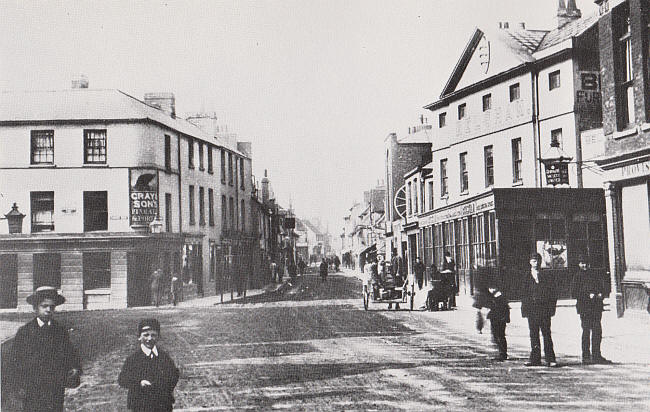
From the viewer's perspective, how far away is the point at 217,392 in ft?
27.1

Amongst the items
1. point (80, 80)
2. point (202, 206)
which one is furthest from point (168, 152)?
point (80, 80)

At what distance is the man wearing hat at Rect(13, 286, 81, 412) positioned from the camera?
600 cm

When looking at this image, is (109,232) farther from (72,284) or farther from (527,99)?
(527,99)

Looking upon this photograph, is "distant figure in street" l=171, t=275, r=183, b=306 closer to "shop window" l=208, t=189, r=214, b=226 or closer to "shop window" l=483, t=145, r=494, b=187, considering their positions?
"shop window" l=208, t=189, r=214, b=226

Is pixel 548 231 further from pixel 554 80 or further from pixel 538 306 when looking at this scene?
pixel 538 306

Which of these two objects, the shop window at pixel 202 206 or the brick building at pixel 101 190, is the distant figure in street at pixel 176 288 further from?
the shop window at pixel 202 206

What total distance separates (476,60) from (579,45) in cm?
540

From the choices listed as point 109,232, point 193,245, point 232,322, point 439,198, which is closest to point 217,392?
point 232,322

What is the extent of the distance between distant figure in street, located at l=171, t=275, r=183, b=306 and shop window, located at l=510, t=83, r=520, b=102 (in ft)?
47.3

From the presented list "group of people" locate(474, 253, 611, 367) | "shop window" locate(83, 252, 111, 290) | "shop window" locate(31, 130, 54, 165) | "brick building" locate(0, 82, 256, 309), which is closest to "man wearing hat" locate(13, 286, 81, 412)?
"group of people" locate(474, 253, 611, 367)

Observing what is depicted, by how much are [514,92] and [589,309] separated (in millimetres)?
17051

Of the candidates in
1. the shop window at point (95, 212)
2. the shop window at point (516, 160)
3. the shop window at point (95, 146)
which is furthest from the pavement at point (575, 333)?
the shop window at point (95, 146)

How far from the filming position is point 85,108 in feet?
65.5

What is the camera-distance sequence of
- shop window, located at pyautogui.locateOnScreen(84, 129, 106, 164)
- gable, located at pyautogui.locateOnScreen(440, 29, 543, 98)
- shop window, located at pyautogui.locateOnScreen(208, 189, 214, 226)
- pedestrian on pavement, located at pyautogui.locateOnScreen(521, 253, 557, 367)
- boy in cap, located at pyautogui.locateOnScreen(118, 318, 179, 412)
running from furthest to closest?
shop window, located at pyautogui.locateOnScreen(208, 189, 214, 226), gable, located at pyautogui.locateOnScreen(440, 29, 543, 98), shop window, located at pyautogui.locateOnScreen(84, 129, 106, 164), pedestrian on pavement, located at pyautogui.locateOnScreen(521, 253, 557, 367), boy in cap, located at pyautogui.locateOnScreen(118, 318, 179, 412)
